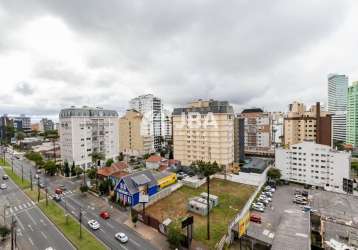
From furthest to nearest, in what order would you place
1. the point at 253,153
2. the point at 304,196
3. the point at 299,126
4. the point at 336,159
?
1. the point at 253,153
2. the point at 299,126
3. the point at 336,159
4. the point at 304,196

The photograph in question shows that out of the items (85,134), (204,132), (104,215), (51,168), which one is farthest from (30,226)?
(204,132)

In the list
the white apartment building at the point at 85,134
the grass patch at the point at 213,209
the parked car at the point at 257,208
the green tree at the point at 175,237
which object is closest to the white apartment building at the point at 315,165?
the grass patch at the point at 213,209

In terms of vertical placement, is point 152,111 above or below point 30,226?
above

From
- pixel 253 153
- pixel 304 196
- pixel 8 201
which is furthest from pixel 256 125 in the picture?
pixel 8 201

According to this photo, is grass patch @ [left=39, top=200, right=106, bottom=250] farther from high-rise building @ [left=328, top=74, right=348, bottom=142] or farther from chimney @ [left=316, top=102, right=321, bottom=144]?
high-rise building @ [left=328, top=74, right=348, bottom=142]

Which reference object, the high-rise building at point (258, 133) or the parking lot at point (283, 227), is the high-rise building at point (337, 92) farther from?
the parking lot at point (283, 227)

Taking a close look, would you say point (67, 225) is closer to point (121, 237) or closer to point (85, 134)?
point (121, 237)

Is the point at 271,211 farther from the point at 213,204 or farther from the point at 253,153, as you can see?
the point at 253,153
